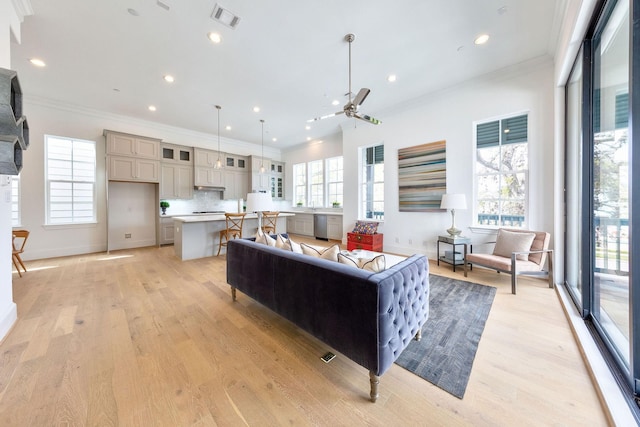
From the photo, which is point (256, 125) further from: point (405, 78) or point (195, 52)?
point (405, 78)

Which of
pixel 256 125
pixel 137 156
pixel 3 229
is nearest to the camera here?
pixel 3 229

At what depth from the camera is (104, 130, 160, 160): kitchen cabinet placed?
202 inches

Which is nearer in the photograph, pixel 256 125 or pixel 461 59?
pixel 461 59

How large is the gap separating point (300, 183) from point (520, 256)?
21.3 feet

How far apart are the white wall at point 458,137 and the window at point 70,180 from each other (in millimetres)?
6050

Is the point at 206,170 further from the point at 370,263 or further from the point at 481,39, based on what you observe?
the point at 481,39

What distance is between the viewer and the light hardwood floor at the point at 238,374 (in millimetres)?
1295

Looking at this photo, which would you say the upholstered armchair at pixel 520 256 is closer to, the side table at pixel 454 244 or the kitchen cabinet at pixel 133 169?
the side table at pixel 454 244

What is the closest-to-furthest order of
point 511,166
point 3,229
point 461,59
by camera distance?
point 3,229 → point 461,59 → point 511,166

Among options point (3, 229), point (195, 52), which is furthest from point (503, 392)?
point (195, 52)

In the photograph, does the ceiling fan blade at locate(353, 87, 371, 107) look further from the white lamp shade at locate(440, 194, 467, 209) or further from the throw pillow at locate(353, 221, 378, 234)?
the throw pillow at locate(353, 221, 378, 234)

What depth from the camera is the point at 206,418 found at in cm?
128

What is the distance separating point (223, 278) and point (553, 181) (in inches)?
204

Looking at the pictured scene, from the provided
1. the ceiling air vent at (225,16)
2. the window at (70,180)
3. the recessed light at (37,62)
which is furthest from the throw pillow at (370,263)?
the window at (70,180)
